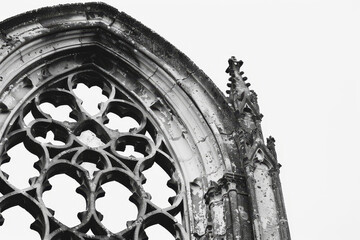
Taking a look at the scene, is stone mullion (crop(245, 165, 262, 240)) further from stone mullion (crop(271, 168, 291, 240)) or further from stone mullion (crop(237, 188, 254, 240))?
stone mullion (crop(271, 168, 291, 240))

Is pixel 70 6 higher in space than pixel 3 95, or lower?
higher

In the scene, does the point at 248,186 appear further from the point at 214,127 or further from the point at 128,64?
the point at 128,64

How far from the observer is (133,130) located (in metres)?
18.8

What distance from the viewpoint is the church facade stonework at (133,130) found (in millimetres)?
17156

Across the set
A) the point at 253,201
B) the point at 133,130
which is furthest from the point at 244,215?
the point at 133,130

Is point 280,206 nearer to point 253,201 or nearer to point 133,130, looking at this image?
point 253,201

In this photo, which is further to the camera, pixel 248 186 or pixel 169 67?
pixel 169 67

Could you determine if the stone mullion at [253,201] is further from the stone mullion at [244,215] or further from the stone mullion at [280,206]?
the stone mullion at [280,206]

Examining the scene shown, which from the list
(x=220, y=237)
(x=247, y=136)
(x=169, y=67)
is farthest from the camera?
(x=169, y=67)

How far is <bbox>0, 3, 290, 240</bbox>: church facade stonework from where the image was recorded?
17156mm

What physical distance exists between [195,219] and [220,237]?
61cm

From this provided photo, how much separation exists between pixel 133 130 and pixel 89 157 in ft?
3.52

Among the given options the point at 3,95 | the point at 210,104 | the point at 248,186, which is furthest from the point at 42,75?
the point at 248,186

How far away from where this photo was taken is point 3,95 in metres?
18.3
